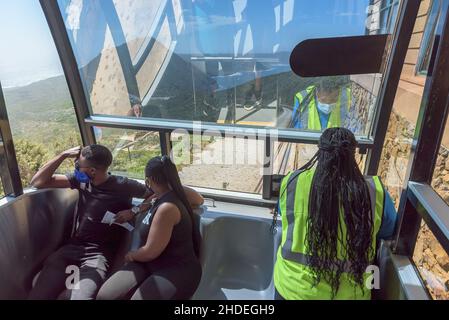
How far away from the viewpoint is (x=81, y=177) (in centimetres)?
196

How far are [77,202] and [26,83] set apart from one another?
111cm

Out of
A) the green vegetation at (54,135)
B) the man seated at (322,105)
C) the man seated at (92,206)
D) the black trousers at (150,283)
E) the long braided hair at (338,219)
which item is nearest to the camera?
the long braided hair at (338,219)

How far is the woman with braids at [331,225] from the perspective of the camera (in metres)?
1.18

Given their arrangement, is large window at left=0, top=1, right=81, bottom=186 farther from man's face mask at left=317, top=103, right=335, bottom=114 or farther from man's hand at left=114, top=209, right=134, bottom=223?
man's face mask at left=317, top=103, right=335, bottom=114

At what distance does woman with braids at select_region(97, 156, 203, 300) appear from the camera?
1615 millimetres

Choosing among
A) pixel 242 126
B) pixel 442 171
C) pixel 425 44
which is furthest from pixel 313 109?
pixel 442 171

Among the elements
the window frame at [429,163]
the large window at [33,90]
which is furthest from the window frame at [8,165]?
the window frame at [429,163]

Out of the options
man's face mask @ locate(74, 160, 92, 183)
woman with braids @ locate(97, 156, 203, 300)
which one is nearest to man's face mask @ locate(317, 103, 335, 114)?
woman with braids @ locate(97, 156, 203, 300)

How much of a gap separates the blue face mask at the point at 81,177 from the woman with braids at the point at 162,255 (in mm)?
494

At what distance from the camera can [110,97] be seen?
107 inches

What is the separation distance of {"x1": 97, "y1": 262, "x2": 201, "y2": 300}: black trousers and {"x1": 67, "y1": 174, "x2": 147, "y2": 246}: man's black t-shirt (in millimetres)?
340

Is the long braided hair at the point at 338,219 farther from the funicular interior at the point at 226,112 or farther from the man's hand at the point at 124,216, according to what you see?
the man's hand at the point at 124,216
